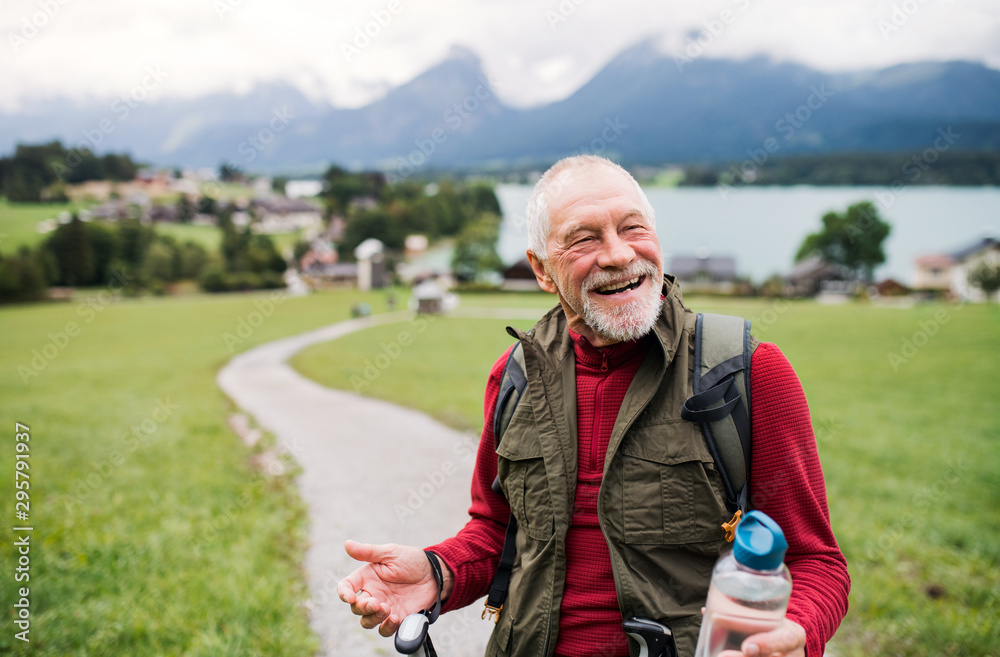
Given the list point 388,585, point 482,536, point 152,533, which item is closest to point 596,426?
point 482,536

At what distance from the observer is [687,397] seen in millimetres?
1666

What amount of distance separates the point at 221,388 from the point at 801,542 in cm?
1783

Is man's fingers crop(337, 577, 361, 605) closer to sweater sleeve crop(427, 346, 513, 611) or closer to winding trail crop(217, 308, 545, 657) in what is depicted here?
sweater sleeve crop(427, 346, 513, 611)

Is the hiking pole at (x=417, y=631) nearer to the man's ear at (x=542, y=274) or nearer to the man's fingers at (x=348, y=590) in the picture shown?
the man's fingers at (x=348, y=590)

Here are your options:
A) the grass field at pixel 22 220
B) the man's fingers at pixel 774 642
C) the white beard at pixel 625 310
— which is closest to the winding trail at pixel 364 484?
the white beard at pixel 625 310

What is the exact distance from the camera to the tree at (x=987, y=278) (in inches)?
2680

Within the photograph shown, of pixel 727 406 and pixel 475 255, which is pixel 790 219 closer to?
pixel 475 255

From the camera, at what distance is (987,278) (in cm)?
6856

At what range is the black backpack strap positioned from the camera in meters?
2.00

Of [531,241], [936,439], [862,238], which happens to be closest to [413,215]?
[862,238]

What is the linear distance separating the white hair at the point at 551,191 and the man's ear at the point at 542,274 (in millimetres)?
47

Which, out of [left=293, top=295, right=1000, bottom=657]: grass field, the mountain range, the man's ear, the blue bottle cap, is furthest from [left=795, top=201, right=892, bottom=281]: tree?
the blue bottle cap

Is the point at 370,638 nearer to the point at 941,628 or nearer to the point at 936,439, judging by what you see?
the point at 941,628

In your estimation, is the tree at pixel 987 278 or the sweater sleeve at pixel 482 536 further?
the tree at pixel 987 278
